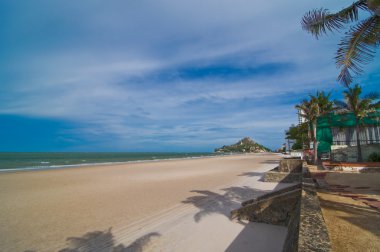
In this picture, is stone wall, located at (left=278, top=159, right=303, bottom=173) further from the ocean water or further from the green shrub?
the ocean water

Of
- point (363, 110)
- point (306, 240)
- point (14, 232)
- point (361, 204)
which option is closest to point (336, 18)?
point (361, 204)

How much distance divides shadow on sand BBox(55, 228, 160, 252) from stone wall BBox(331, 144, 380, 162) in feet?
60.8

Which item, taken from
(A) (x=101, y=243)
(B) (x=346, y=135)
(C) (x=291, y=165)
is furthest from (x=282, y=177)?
(B) (x=346, y=135)

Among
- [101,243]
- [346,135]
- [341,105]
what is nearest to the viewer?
[101,243]

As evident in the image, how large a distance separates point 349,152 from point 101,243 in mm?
19841

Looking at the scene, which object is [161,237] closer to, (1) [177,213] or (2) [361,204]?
(1) [177,213]

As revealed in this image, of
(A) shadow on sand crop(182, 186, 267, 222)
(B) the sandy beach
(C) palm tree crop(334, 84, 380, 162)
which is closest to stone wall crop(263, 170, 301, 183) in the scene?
(A) shadow on sand crop(182, 186, 267, 222)

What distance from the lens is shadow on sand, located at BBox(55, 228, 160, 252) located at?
4727 mm

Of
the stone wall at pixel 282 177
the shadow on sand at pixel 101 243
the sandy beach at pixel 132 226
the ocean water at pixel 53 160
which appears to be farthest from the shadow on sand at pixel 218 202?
the ocean water at pixel 53 160

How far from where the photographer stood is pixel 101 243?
5027 mm

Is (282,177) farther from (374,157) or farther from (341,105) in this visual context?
(341,105)

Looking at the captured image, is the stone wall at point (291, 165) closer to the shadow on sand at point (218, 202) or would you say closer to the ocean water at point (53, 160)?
the shadow on sand at point (218, 202)

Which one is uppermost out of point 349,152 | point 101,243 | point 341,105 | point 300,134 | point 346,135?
point 341,105

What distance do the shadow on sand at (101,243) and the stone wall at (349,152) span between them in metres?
18.5
